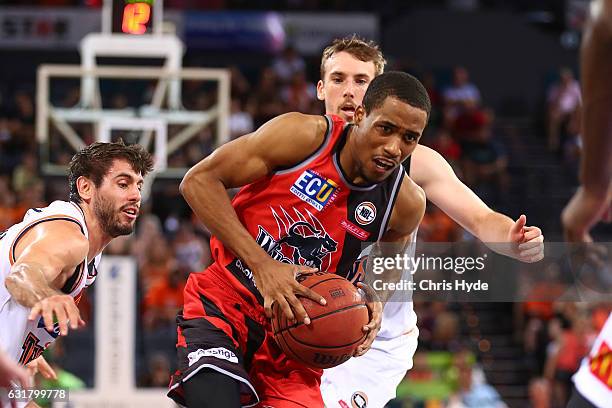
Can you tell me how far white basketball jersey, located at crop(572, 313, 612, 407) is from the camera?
2.96 meters

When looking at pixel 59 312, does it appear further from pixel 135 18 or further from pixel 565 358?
pixel 565 358

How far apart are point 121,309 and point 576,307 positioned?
532 centimetres

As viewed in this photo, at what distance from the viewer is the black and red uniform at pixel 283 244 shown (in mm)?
4293

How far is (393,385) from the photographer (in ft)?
17.1

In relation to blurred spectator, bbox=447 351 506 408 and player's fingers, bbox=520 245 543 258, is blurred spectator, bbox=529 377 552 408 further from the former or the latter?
player's fingers, bbox=520 245 543 258

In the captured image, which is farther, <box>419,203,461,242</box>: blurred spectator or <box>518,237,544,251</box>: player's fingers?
<box>419,203,461,242</box>: blurred spectator

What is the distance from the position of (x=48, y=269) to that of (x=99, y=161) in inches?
37.8

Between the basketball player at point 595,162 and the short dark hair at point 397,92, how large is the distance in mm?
1278

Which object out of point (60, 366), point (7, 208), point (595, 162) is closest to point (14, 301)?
point (595, 162)

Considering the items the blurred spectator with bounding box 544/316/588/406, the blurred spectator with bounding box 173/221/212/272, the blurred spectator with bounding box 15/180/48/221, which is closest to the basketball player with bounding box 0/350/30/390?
the blurred spectator with bounding box 173/221/212/272

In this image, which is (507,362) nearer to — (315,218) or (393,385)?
(393,385)

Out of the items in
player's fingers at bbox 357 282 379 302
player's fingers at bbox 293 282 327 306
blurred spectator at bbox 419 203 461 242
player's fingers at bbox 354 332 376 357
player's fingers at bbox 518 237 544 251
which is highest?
player's fingers at bbox 518 237 544 251

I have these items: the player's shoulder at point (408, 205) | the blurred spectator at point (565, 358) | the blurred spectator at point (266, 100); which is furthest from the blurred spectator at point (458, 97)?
the player's shoulder at point (408, 205)

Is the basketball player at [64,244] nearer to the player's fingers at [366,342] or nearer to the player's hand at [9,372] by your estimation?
the player's hand at [9,372]
